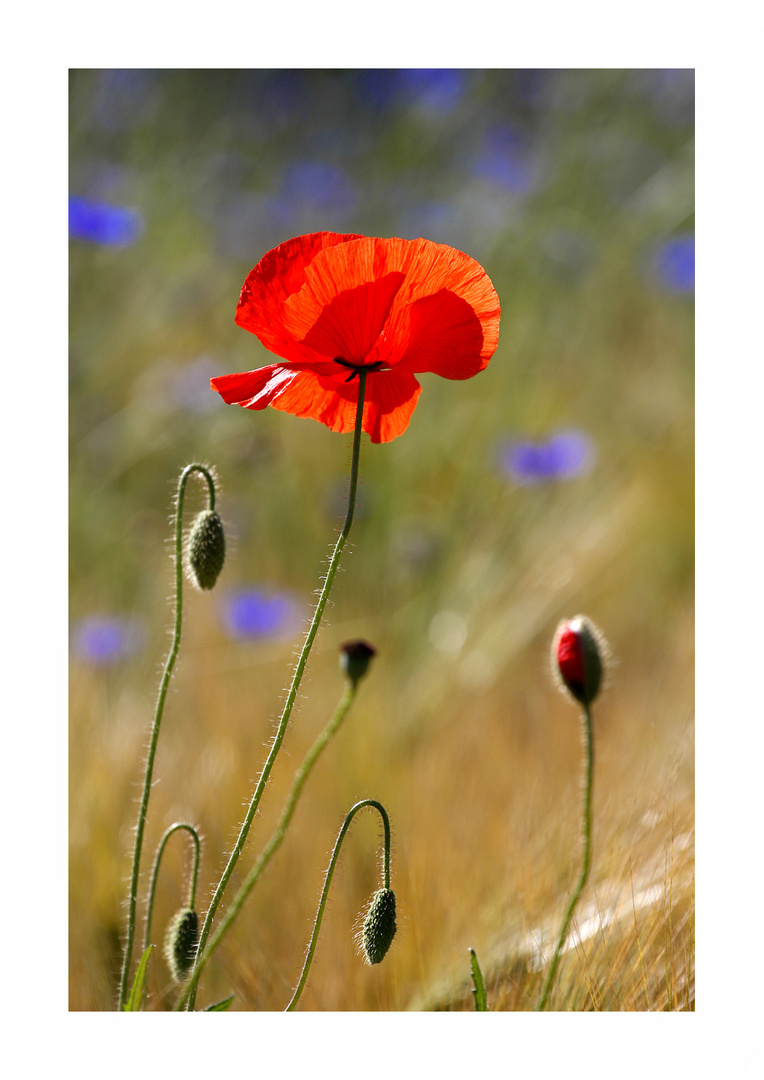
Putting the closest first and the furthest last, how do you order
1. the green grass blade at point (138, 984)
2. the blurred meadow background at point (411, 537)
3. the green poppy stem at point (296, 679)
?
the green poppy stem at point (296, 679)
the green grass blade at point (138, 984)
the blurred meadow background at point (411, 537)

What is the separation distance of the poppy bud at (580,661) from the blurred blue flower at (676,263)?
2.93ft

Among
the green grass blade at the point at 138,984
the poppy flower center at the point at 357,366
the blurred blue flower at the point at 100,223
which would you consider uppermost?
the blurred blue flower at the point at 100,223

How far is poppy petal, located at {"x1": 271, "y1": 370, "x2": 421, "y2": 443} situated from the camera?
808mm

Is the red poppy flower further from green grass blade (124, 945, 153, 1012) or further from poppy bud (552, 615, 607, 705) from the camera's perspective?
green grass blade (124, 945, 153, 1012)

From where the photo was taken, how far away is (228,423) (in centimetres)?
211

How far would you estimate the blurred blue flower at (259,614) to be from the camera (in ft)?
5.86

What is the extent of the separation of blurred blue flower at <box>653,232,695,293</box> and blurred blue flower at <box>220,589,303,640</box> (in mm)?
958

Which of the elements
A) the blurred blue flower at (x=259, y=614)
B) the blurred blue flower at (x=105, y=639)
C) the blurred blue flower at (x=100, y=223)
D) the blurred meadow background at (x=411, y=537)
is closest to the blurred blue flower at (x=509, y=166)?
the blurred meadow background at (x=411, y=537)

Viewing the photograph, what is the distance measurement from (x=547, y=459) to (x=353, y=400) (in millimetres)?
1162

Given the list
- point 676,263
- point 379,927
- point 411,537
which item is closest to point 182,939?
point 379,927

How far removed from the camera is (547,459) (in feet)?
6.35

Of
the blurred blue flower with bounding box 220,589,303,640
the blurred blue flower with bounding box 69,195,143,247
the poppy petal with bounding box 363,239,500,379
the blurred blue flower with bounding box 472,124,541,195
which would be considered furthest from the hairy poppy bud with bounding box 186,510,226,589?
the blurred blue flower with bounding box 472,124,541,195

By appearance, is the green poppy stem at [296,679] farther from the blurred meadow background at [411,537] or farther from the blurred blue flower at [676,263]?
the blurred blue flower at [676,263]
